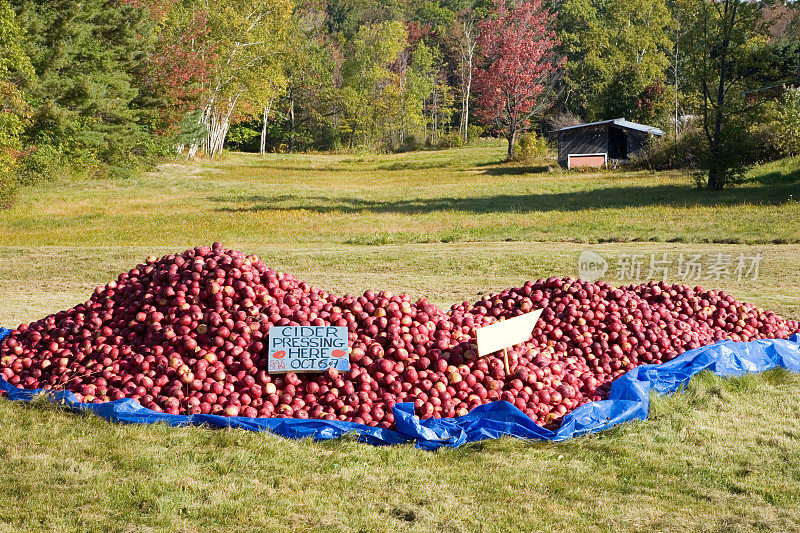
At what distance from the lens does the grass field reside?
3.75 m

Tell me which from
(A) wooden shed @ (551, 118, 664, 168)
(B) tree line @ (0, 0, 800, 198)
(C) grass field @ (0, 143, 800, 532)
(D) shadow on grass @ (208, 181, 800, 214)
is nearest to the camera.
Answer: (C) grass field @ (0, 143, 800, 532)

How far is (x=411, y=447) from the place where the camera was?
463 cm

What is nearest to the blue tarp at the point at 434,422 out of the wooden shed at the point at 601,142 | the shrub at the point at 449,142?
the wooden shed at the point at 601,142

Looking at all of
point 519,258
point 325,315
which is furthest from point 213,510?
point 519,258

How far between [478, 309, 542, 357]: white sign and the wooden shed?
37.0 meters

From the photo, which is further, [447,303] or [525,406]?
[447,303]

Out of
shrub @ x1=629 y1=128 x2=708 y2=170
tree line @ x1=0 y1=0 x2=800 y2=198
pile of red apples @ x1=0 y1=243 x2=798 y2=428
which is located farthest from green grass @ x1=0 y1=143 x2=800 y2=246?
pile of red apples @ x1=0 y1=243 x2=798 y2=428

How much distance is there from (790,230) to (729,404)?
13.2m

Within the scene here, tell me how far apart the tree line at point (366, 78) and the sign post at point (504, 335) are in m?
20.8

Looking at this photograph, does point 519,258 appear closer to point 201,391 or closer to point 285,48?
point 201,391

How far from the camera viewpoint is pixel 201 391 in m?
5.12

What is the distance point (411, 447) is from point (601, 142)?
127ft

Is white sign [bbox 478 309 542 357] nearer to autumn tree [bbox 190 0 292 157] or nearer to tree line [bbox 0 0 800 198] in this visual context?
tree line [bbox 0 0 800 198]

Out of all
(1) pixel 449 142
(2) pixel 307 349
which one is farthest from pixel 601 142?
(2) pixel 307 349
